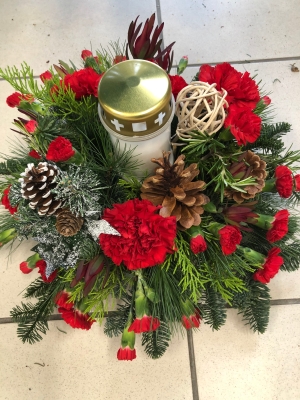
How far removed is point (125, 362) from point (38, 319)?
0.51 ft

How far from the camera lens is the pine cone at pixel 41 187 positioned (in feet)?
1.32

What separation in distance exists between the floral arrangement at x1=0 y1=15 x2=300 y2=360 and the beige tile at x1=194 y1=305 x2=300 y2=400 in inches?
1.8

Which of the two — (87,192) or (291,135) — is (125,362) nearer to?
(87,192)

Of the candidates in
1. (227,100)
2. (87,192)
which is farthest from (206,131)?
(87,192)

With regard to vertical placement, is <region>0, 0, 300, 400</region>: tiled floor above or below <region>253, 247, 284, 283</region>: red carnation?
below

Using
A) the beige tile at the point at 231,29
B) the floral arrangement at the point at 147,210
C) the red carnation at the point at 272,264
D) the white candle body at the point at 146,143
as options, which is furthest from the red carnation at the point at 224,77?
the beige tile at the point at 231,29

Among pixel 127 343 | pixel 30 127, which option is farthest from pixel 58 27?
pixel 127 343

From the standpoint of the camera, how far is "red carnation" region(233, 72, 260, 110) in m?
0.48

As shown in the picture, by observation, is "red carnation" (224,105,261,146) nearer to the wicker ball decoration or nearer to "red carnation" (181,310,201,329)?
the wicker ball decoration

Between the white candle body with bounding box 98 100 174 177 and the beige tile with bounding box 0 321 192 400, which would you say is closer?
the white candle body with bounding box 98 100 174 177

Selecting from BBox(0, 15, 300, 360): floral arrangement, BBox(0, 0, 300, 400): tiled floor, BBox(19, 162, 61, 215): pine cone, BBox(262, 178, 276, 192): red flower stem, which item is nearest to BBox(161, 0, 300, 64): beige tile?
BBox(0, 0, 300, 400): tiled floor

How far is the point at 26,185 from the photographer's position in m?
0.40

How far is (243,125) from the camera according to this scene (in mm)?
434

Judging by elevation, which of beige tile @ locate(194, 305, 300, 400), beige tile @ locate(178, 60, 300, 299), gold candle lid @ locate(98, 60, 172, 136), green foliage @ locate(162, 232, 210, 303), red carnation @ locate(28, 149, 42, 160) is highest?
gold candle lid @ locate(98, 60, 172, 136)
